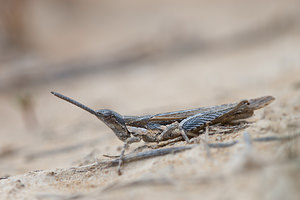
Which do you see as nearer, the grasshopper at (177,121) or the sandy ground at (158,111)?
the sandy ground at (158,111)

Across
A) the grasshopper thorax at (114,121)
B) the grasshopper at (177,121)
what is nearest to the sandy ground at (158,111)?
the grasshopper at (177,121)

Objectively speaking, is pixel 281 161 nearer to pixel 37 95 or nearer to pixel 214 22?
pixel 37 95

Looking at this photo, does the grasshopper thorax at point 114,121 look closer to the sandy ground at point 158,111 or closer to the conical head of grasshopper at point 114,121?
the conical head of grasshopper at point 114,121

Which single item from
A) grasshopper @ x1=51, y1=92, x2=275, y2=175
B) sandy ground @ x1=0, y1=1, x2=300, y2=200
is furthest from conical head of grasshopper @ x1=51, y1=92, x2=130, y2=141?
sandy ground @ x1=0, y1=1, x2=300, y2=200

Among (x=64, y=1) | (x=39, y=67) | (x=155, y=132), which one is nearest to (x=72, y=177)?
(x=155, y=132)

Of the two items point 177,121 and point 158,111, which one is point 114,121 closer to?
point 177,121
